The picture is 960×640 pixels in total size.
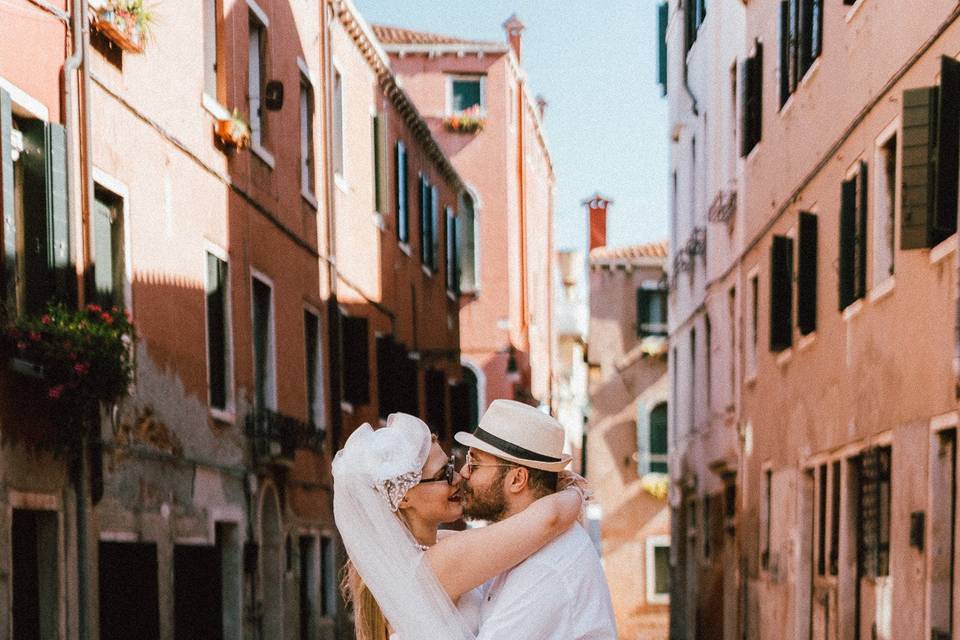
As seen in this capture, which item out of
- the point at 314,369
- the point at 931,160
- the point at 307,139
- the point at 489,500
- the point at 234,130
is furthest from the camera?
the point at 314,369

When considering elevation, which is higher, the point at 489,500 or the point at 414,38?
the point at 414,38

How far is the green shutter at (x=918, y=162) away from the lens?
9.97m

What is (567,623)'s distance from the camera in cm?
409

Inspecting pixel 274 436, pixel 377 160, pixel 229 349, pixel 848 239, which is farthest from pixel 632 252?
pixel 848 239

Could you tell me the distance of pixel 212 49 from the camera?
15.1 m

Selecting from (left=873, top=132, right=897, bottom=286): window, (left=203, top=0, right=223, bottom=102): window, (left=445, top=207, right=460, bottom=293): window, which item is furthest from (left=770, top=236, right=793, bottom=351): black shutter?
(left=445, top=207, right=460, bottom=293): window

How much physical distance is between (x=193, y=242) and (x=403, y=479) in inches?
397

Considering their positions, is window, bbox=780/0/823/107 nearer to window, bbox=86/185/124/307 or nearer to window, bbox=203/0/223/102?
window, bbox=203/0/223/102

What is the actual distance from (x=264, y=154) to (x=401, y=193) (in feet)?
26.0

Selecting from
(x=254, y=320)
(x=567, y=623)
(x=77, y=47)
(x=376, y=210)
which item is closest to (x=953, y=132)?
(x=77, y=47)

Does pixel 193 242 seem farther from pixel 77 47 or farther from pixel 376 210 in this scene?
pixel 376 210

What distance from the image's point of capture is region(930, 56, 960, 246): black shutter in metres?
9.70

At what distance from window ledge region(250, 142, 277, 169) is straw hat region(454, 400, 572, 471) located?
1208cm

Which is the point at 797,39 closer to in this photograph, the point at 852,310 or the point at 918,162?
the point at 852,310
